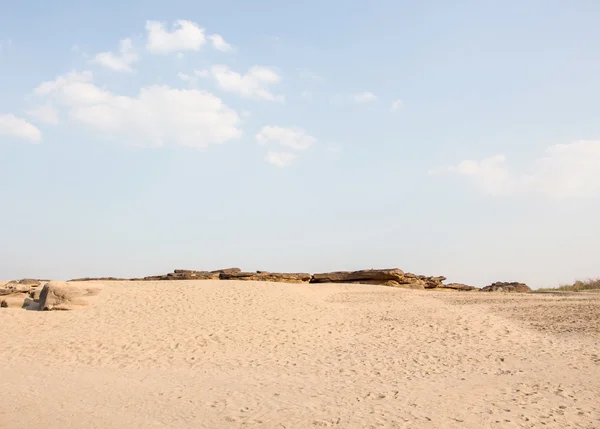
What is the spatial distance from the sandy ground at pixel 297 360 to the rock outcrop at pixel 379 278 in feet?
7.34

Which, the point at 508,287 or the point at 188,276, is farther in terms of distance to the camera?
the point at 508,287

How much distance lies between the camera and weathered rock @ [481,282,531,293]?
83.9 feet

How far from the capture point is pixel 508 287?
25.8 meters

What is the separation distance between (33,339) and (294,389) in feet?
32.9

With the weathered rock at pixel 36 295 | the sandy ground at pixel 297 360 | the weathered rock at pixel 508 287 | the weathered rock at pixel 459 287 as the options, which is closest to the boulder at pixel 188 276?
the sandy ground at pixel 297 360

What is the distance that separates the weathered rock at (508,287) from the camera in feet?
83.9

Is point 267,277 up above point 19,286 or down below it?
above

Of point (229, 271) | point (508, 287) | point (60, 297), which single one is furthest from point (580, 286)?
point (60, 297)

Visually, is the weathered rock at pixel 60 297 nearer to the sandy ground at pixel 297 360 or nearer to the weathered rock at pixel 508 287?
the sandy ground at pixel 297 360

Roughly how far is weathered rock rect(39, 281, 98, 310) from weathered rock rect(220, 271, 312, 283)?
23.1 feet

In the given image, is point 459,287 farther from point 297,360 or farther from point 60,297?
point 60,297

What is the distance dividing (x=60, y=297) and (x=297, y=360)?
11.5 meters

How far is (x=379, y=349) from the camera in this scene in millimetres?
13266

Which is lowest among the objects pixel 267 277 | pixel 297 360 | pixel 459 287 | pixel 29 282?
pixel 297 360
